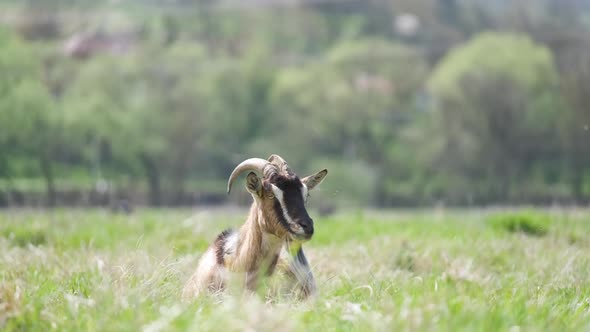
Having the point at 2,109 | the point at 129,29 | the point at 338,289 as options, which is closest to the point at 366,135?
the point at 129,29

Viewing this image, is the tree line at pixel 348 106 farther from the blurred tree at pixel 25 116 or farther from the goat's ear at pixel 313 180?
the goat's ear at pixel 313 180

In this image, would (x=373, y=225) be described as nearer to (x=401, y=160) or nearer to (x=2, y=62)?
(x=2, y=62)

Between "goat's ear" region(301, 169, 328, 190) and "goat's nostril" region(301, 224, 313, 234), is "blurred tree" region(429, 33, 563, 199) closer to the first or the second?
"goat's ear" region(301, 169, 328, 190)

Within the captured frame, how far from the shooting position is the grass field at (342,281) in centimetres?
486

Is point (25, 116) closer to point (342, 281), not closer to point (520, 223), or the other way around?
point (520, 223)

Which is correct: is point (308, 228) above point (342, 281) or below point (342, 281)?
above

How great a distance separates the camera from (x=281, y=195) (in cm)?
695

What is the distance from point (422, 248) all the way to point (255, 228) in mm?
4223

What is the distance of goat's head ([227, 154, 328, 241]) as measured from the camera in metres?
6.77

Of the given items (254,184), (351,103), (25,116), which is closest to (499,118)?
(351,103)

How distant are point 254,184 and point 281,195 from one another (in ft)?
0.97

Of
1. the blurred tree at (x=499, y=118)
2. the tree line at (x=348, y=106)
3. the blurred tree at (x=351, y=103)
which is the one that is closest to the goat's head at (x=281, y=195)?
the tree line at (x=348, y=106)

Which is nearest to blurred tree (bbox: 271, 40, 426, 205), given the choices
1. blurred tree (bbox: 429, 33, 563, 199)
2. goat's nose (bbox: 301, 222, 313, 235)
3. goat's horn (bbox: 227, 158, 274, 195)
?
blurred tree (bbox: 429, 33, 563, 199)

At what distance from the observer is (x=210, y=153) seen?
2096 inches
